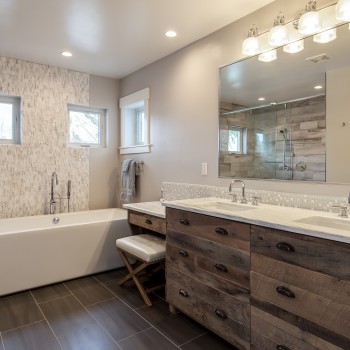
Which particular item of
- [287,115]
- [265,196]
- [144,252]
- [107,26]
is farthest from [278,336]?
[107,26]

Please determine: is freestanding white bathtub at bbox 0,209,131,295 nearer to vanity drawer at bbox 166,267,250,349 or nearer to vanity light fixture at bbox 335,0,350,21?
vanity drawer at bbox 166,267,250,349

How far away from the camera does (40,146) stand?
3424 millimetres

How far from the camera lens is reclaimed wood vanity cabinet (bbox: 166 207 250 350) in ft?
5.25

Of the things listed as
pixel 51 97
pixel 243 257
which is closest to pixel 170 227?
pixel 243 257

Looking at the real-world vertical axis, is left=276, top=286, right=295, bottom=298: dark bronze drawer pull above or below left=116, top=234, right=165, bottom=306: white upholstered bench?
above

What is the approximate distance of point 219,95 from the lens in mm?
2482

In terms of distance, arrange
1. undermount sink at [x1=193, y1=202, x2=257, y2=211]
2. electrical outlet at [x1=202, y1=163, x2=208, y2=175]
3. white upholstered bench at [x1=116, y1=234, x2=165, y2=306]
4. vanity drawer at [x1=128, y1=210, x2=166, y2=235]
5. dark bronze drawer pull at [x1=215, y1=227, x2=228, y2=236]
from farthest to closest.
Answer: electrical outlet at [x1=202, y1=163, x2=208, y2=175] → vanity drawer at [x1=128, y1=210, x2=166, y2=235] → white upholstered bench at [x1=116, y1=234, x2=165, y2=306] → undermount sink at [x1=193, y1=202, x2=257, y2=211] → dark bronze drawer pull at [x1=215, y1=227, x2=228, y2=236]

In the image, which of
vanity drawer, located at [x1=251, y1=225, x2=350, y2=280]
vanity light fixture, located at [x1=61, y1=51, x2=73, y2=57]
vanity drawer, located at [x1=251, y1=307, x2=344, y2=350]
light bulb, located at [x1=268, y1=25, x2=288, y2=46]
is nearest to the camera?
vanity drawer, located at [x1=251, y1=225, x2=350, y2=280]

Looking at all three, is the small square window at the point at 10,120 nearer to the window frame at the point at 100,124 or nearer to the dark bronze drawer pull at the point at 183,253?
the window frame at the point at 100,124

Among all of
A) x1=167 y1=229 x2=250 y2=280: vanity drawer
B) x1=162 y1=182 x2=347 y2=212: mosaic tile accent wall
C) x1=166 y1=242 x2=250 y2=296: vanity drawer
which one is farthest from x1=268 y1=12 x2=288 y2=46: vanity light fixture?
x1=166 y1=242 x2=250 y2=296: vanity drawer

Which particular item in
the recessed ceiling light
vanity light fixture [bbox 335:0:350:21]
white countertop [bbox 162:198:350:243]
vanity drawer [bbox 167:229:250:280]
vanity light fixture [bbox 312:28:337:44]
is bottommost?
vanity drawer [bbox 167:229:250:280]

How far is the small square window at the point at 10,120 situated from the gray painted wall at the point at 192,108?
4.87 ft

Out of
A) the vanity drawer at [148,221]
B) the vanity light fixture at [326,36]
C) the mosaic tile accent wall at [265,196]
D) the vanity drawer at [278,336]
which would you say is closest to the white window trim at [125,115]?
the mosaic tile accent wall at [265,196]

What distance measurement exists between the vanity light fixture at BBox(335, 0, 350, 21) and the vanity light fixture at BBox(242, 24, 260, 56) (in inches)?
22.1
